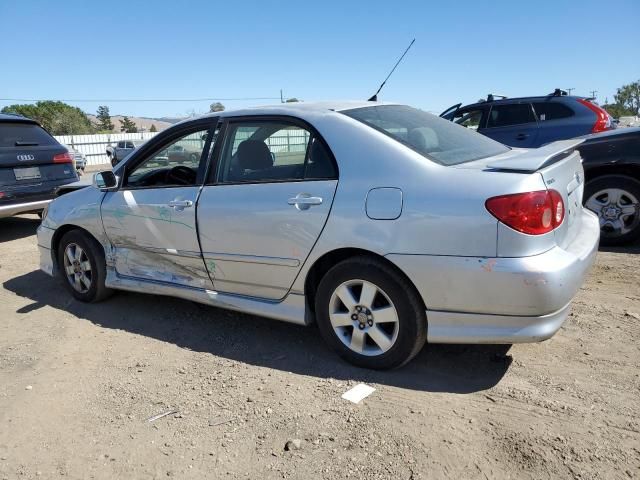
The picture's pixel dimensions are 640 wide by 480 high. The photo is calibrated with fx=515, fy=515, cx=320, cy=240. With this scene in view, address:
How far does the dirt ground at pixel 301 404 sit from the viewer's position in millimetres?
2352

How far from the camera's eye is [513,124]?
27.6 feet

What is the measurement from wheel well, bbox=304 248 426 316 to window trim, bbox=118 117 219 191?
3.69 feet

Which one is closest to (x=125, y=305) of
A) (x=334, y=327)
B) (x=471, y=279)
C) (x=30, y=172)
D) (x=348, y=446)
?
(x=334, y=327)

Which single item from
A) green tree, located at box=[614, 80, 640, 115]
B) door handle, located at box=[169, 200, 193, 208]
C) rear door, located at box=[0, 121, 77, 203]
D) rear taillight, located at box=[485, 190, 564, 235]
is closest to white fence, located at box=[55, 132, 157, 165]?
rear door, located at box=[0, 121, 77, 203]

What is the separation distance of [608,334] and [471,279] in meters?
1.46

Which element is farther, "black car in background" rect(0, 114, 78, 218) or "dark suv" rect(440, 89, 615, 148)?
"dark suv" rect(440, 89, 615, 148)

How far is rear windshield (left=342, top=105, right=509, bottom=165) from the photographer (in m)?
3.06

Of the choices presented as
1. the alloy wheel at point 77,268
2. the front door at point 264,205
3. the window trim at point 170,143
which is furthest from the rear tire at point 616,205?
the alloy wheel at point 77,268

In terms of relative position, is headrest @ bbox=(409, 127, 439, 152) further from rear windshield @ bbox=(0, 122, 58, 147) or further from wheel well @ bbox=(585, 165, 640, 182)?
rear windshield @ bbox=(0, 122, 58, 147)

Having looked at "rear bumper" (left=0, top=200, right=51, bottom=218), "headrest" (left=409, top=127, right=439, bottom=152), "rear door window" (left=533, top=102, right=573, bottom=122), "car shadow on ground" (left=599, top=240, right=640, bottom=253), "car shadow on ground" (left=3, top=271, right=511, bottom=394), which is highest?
"rear door window" (left=533, top=102, right=573, bottom=122)

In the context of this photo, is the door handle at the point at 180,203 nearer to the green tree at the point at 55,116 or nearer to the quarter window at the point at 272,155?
the quarter window at the point at 272,155

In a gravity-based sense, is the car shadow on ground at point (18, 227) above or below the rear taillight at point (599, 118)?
below

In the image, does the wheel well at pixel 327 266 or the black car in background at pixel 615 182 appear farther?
the black car in background at pixel 615 182

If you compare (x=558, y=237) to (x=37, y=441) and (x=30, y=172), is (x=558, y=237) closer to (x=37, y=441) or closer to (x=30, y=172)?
(x=37, y=441)
